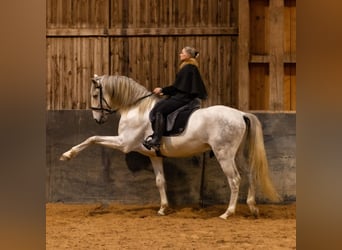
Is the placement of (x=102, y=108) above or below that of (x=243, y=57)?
below

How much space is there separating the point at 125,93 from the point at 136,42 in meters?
1.43

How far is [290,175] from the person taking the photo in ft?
24.1

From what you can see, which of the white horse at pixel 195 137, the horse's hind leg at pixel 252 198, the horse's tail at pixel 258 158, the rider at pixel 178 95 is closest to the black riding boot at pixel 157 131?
the rider at pixel 178 95

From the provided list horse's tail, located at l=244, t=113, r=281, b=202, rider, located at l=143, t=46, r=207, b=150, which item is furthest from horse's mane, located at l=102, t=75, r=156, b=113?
horse's tail, located at l=244, t=113, r=281, b=202

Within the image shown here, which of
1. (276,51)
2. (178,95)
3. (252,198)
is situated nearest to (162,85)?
(178,95)

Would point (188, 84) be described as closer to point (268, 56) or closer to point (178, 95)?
point (178, 95)

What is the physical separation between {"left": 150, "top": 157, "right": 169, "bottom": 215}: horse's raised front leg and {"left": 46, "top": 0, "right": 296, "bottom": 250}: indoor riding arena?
13 centimetres

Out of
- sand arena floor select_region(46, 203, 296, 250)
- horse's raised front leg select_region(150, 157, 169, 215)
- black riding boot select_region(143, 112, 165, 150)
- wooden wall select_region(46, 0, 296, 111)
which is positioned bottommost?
sand arena floor select_region(46, 203, 296, 250)

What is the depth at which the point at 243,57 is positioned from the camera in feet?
25.1

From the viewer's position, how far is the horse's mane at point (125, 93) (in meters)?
7.00

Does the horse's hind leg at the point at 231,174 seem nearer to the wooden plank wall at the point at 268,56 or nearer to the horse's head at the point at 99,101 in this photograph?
the wooden plank wall at the point at 268,56

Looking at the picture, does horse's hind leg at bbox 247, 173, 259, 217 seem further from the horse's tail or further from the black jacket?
the black jacket

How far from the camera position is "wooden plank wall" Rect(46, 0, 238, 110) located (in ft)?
26.5
